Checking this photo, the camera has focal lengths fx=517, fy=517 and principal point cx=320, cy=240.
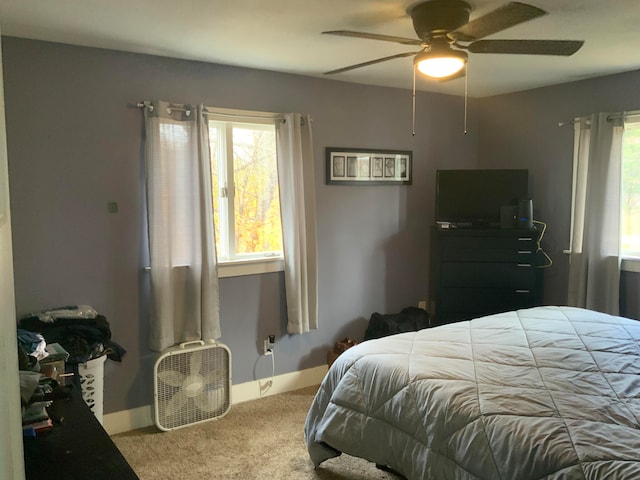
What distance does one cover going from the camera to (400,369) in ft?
7.78

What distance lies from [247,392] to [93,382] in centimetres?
118

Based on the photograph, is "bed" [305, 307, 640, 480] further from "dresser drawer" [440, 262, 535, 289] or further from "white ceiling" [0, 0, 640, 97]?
"white ceiling" [0, 0, 640, 97]

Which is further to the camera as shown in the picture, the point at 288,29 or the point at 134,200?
the point at 134,200

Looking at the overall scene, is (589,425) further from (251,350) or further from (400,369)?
(251,350)

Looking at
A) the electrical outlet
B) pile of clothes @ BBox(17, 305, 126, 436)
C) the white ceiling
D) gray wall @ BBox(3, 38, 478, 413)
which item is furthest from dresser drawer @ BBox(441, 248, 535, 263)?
pile of clothes @ BBox(17, 305, 126, 436)

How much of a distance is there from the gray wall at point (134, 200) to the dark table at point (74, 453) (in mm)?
1535

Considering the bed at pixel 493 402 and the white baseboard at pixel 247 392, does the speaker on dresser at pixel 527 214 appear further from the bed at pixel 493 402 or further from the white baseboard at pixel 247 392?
the white baseboard at pixel 247 392

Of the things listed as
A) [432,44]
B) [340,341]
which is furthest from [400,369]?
[340,341]

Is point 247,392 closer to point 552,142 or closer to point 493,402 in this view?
point 493,402

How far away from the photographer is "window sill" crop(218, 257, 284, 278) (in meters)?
3.61

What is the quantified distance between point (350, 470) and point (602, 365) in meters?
1.37

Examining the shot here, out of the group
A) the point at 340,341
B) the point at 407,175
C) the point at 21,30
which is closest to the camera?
the point at 21,30

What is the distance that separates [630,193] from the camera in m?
3.90

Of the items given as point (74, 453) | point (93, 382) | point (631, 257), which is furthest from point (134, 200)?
point (631, 257)
